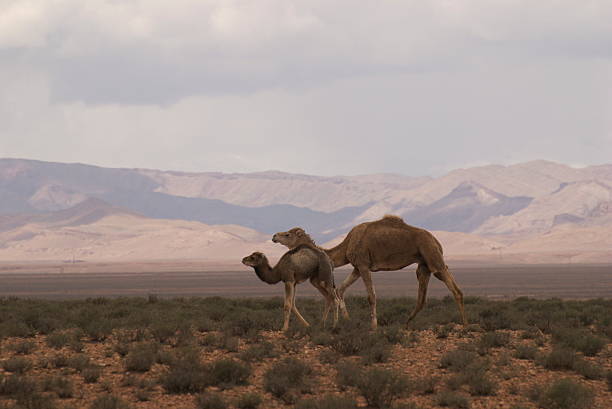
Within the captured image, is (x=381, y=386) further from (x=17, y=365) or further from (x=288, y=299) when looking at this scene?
(x=17, y=365)

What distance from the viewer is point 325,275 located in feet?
58.4

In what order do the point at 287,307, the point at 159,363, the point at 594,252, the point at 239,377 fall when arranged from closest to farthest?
1. the point at 239,377
2. the point at 159,363
3. the point at 287,307
4. the point at 594,252

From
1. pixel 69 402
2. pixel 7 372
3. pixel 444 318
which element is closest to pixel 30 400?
pixel 69 402

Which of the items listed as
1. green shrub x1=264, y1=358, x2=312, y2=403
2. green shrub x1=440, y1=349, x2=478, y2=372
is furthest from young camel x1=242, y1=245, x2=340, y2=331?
green shrub x1=440, y1=349, x2=478, y2=372

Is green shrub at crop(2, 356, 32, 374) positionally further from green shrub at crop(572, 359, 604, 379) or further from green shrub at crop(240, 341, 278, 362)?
green shrub at crop(572, 359, 604, 379)

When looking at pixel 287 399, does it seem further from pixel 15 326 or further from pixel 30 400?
pixel 15 326

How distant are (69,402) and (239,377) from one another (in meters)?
2.72

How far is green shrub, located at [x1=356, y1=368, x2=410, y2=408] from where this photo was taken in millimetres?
12383

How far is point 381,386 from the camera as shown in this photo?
1257 cm

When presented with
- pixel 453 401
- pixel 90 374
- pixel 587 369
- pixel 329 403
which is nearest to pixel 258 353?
pixel 90 374

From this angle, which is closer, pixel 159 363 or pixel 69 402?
pixel 69 402

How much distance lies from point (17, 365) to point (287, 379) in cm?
460

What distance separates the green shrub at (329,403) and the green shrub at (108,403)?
2510 millimetres

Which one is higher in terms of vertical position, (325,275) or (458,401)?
(325,275)
